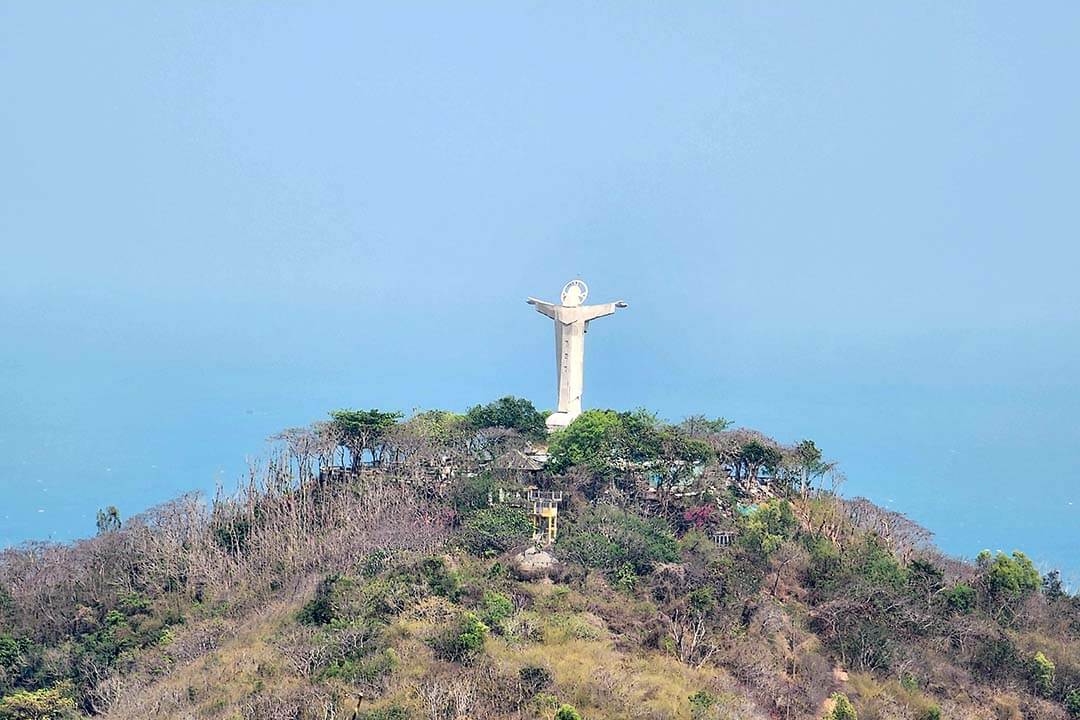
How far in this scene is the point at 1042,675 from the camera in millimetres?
23984

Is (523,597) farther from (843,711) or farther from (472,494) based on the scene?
(843,711)

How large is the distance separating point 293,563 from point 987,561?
21.0m

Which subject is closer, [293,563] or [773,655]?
[773,655]

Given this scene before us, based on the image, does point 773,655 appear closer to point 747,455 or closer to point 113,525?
point 747,455

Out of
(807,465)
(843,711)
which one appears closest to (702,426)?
(807,465)

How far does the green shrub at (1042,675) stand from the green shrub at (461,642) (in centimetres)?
1350

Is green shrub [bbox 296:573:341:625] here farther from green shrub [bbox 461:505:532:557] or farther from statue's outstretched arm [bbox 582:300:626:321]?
statue's outstretched arm [bbox 582:300:626:321]

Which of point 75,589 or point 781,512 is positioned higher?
point 781,512

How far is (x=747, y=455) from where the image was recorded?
34594mm

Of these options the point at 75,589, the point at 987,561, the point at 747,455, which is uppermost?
the point at 747,455

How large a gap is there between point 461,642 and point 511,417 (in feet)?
50.7

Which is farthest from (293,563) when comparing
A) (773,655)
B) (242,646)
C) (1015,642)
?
(1015,642)

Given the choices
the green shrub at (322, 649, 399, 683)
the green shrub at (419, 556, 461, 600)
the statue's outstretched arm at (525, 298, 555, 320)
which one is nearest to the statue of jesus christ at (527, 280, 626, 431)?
the statue's outstretched arm at (525, 298, 555, 320)

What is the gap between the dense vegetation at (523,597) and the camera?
21.4 m
